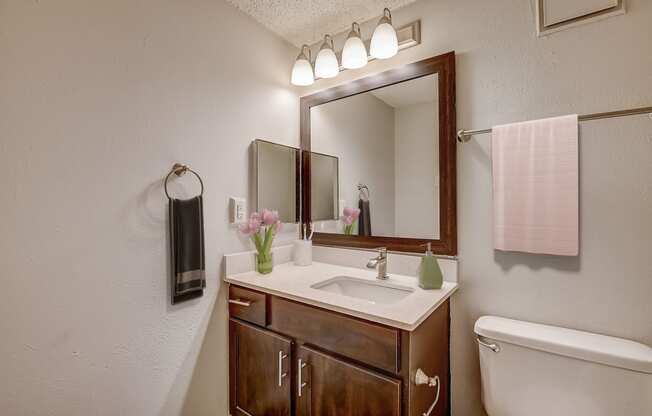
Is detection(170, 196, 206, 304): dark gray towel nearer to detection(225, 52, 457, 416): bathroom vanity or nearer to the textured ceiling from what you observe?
detection(225, 52, 457, 416): bathroom vanity

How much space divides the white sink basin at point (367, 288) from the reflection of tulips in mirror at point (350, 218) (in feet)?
1.01

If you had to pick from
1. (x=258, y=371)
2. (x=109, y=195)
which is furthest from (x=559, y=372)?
(x=109, y=195)

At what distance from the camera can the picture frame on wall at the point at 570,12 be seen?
98cm

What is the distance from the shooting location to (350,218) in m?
1.64

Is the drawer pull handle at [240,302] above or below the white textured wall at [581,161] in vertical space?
below

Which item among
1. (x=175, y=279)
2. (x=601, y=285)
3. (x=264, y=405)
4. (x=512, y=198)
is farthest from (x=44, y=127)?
(x=601, y=285)

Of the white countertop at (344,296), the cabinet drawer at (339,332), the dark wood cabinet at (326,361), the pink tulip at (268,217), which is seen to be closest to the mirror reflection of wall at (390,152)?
the white countertop at (344,296)

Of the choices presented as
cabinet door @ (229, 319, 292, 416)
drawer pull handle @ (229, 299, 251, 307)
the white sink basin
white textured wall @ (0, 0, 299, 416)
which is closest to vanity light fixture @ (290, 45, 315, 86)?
white textured wall @ (0, 0, 299, 416)

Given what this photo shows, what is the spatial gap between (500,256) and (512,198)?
246 mm

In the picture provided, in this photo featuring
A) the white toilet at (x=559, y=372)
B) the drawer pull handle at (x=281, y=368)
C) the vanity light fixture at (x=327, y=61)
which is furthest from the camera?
the vanity light fixture at (x=327, y=61)

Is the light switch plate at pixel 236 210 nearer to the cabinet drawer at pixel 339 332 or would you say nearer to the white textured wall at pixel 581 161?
the cabinet drawer at pixel 339 332

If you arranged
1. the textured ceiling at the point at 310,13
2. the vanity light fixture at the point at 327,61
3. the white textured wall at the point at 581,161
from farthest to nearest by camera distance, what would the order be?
the vanity light fixture at the point at 327,61
the textured ceiling at the point at 310,13
the white textured wall at the point at 581,161

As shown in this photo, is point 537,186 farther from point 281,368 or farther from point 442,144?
point 281,368

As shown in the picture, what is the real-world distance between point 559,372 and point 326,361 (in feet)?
2.54
